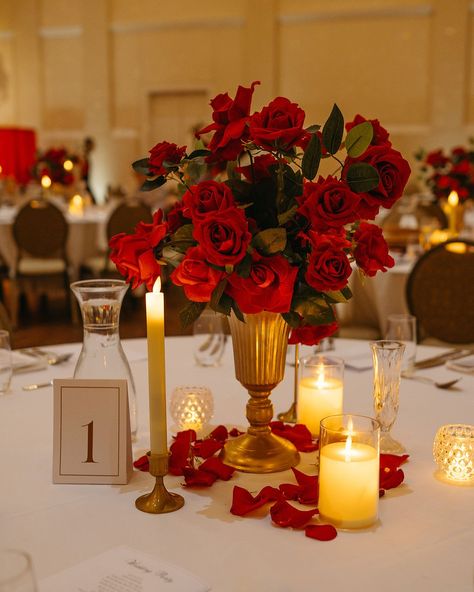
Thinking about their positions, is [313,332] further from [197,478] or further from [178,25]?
[178,25]

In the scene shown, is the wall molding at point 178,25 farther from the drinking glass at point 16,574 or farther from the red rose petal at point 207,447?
the drinking glass at point 16,574

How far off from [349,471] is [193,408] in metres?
0.45

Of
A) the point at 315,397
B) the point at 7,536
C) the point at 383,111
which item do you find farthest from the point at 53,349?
the point at 383,111

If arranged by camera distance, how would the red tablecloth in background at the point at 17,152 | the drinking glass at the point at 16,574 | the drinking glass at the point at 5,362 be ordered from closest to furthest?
the drinking glass at the point at 16,574
the drinking glass at the point at 5,362
the red tablecloth in background at the point at 17,152

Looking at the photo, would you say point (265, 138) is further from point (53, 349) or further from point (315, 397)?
point (53, 349)

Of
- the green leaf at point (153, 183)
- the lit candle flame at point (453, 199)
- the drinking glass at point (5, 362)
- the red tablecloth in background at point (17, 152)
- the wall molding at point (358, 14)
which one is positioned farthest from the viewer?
the red tablecloth in background at point (17, 152)

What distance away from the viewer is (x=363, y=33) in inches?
383

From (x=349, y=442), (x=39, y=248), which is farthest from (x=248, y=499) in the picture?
(x=39, y=248)

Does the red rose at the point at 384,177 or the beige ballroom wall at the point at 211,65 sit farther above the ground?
the beige ballroom wall at the point at 211,65

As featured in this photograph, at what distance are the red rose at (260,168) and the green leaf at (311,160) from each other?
0.06 m

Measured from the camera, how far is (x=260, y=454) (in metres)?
1.26

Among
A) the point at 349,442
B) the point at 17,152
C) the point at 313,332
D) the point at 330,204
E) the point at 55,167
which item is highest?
the point at 17,152

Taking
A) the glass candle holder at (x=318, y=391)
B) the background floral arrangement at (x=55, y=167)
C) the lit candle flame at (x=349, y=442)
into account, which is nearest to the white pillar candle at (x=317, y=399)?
the glass candle holder at (x=318, y=391)

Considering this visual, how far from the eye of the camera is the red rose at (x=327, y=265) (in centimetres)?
108
